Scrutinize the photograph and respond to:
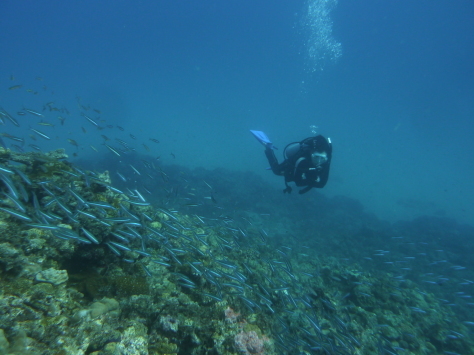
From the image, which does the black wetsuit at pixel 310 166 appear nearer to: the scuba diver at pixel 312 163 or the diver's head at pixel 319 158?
the scuba diver at pixel 312 163

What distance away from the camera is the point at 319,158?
27.1ft

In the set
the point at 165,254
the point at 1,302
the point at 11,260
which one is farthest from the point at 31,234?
the point at 165,254

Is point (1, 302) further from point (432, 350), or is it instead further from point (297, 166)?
point (432, 350)

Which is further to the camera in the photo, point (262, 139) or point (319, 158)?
point (262, 139)

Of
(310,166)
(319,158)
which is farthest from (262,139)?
(319,158)

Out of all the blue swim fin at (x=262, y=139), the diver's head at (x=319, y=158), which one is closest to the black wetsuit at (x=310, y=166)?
the diver's head at (x=319, y=158)

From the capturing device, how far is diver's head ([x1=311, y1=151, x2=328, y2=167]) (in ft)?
27.1

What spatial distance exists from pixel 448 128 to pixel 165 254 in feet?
340

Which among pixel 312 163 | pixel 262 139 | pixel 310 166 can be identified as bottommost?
pixel 310 166

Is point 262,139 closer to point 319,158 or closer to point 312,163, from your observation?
point 312,163

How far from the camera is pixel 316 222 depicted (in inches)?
853

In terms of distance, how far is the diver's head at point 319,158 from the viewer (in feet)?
27.1

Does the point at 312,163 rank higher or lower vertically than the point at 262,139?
lower

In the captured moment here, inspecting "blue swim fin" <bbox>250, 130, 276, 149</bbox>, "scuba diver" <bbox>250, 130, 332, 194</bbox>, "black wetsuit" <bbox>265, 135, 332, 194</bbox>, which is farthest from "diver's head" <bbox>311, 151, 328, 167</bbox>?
"blue swim fin" <bbox>250, 130, 276, 149</bbox>
